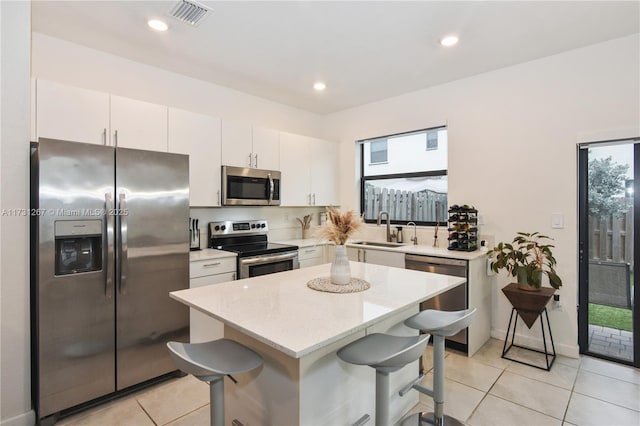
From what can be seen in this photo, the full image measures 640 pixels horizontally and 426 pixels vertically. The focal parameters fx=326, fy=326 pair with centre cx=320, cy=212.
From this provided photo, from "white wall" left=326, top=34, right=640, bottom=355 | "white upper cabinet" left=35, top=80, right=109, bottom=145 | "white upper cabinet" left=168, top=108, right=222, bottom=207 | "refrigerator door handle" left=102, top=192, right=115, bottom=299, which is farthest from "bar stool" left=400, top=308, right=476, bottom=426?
"white upper cabinet" left=35, top=80, right=109, bottom=145

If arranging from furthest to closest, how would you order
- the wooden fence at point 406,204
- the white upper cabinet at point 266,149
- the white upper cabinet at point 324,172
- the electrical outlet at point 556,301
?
the white upper cabinet at point 324,172, the wooden fence at point 406,204, the white upper cabinet at point 266,149, the electrical outlet at point 556,301

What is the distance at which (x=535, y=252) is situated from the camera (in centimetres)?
295

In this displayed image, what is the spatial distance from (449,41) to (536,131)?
4.13 ft

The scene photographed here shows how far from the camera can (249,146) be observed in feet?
12.0

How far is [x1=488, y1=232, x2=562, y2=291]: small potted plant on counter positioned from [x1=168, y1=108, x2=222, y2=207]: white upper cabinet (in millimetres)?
2850

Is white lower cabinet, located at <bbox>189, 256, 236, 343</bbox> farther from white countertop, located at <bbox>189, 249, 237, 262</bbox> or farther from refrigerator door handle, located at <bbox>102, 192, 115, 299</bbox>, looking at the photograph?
refrigerator door handle, located at <bbox>102, 192, 115, 299</bbox>

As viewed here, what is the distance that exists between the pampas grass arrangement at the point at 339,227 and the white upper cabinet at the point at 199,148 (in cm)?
176

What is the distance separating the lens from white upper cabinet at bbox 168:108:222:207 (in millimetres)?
3071

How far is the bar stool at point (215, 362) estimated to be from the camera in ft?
4.28

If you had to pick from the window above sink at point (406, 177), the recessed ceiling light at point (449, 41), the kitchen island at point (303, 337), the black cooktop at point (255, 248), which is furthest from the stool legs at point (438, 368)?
the recessed ceiling light at point (449, 41)

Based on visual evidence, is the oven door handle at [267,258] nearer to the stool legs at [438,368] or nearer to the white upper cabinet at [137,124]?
the white upper cabinet at [137,124]

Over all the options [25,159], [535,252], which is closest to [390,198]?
[535,252]

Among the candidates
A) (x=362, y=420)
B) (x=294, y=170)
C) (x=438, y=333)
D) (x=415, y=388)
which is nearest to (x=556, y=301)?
(x=415, y=388)

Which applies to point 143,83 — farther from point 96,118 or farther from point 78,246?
point 78,246
